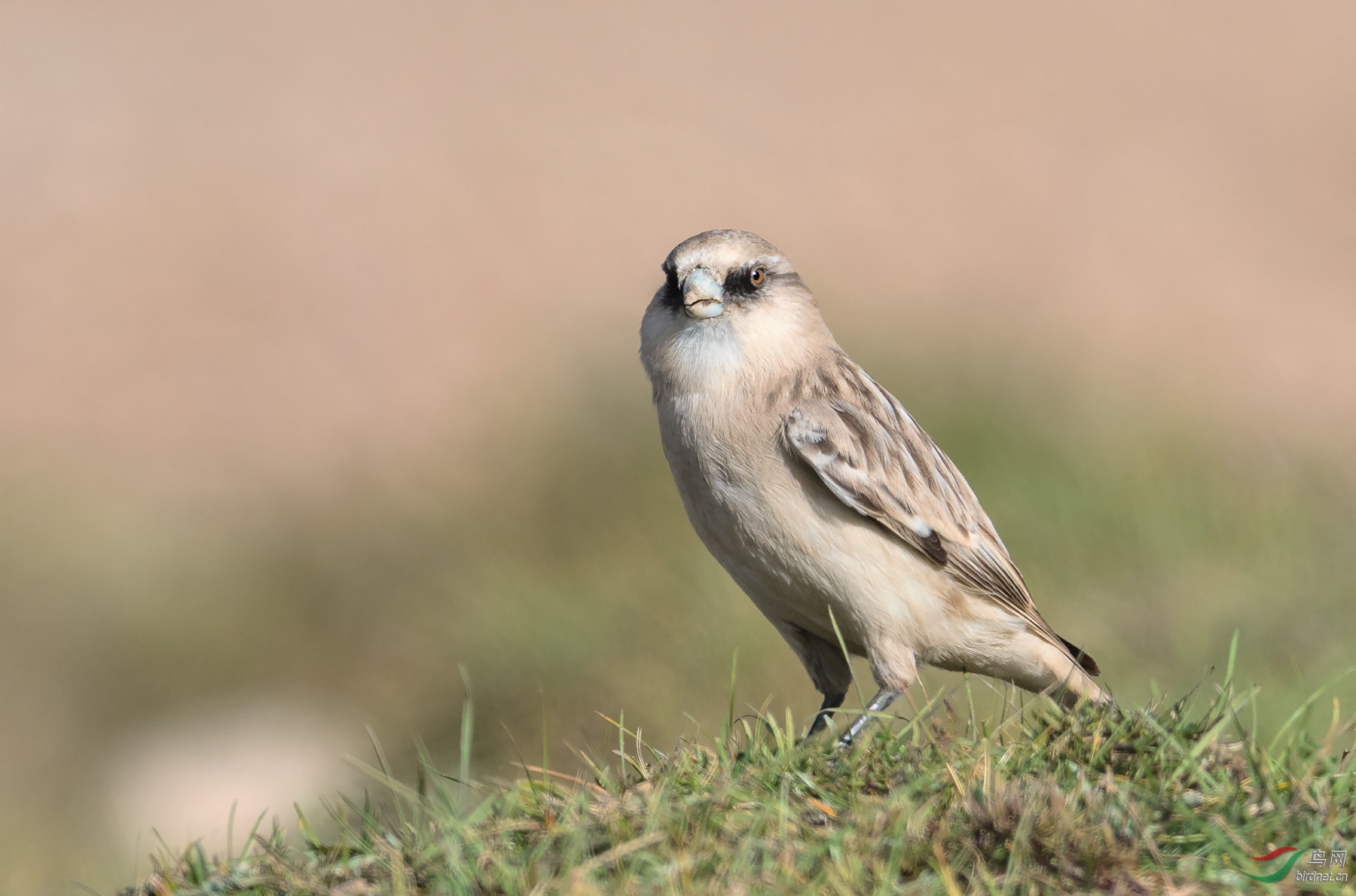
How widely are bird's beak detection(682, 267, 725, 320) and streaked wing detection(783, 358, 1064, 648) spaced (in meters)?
0.56

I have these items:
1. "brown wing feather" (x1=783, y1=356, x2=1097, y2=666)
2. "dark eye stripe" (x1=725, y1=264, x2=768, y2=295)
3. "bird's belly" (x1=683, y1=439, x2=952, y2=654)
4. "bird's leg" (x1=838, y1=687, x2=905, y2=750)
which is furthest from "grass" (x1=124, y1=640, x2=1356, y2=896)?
"dark eye stripe" (x1=725, y1=264, x2=768, y2=295)

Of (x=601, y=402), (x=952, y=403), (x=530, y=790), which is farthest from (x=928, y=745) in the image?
(x=601, y=402)

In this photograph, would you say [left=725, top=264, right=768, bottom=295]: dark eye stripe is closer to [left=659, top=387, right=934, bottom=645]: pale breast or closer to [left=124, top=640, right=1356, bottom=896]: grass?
[left=659, top=387, right=934, bottom=645]: pale breast

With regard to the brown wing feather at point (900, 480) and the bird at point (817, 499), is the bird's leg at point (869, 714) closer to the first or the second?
the bird at point (817, 499)

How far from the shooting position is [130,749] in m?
11.7

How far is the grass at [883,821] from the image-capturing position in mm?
3719

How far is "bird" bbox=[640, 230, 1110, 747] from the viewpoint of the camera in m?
5.61

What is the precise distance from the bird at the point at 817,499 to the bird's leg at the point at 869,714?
21 millimetres

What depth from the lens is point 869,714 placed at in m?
4.62

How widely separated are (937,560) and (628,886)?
2761 mm

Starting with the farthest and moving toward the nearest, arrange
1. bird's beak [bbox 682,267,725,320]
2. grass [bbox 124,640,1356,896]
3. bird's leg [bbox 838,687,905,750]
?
1. bird's beak [bbox 682,267,725,320]
2. bird's leg [bbox 838,687,905,750]
3. grass [bbox 124,640,1356,896]

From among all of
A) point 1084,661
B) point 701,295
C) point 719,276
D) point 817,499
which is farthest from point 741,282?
point 1084,661

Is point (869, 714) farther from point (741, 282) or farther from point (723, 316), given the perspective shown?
point (741, 282)

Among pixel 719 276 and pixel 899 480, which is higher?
pixel 719 276
